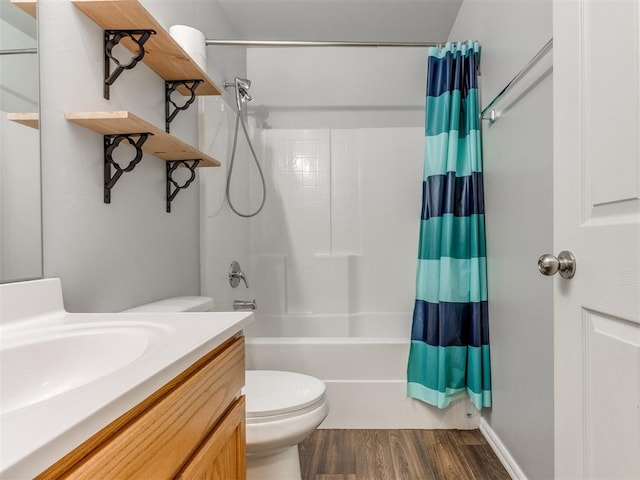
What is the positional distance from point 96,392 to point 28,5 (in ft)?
3.22

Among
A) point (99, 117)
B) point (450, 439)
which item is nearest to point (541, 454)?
point (450, 439)

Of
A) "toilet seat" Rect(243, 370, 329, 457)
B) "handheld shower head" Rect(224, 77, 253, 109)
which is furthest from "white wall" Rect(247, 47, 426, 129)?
"toilet seat" Rect(243, 370, 329, 457)

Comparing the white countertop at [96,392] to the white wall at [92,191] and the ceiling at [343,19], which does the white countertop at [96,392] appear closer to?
the white wall at [92,191]

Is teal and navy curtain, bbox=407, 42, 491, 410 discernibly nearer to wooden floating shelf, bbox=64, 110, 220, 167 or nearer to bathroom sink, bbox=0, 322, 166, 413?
wooden floating shelf, bbox=64, 110, 220, 167

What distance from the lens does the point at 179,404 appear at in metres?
0.60

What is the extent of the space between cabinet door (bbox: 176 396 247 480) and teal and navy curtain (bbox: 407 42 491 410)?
4.22 feet

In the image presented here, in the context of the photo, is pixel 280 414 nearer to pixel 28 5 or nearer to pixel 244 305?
pixel 244 305

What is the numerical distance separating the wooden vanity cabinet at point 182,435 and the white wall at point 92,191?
551 mm

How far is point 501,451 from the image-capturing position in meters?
1.75

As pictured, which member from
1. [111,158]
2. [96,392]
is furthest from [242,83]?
[96,392]

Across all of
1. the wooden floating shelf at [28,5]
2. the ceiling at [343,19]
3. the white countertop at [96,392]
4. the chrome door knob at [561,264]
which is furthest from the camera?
the ceiling at [343,19]

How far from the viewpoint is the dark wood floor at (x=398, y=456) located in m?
1.67

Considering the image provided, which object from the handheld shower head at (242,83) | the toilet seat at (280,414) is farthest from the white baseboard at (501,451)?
the handheld shower head at (242,83)

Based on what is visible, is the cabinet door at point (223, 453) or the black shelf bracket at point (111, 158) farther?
the black shelf bracket at point (111, 158)
